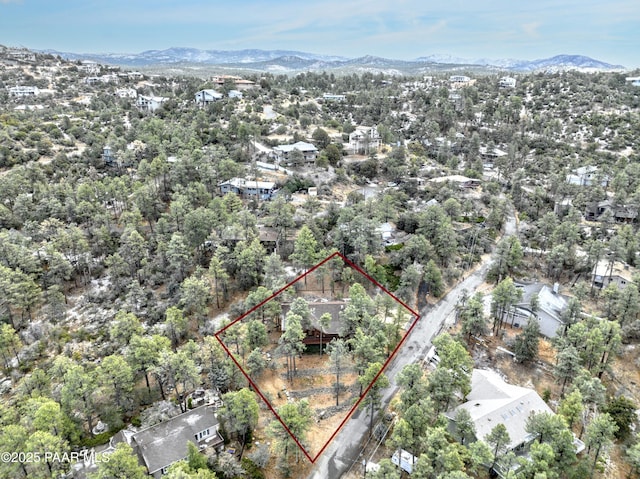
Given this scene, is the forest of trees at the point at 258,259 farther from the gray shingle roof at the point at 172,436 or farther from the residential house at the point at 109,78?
the residential house at the point at 109,78

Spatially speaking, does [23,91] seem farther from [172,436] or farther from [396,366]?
[396,366]

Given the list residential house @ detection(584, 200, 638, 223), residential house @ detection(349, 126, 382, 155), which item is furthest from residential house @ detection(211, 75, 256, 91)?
residential house @ detection(584, 200, 638, 223)

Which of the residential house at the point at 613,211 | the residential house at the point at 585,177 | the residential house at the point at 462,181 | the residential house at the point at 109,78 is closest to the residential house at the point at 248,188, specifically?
the residential house at the point at 462,181

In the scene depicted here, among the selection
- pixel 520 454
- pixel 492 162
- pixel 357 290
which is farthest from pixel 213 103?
pixel 520 454

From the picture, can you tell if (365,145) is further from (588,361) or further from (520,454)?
(520,454)

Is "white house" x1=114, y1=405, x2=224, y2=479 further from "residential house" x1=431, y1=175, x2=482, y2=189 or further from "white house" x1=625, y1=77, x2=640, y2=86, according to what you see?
"white house" x1=625, y1=77, x2=640, y2=86

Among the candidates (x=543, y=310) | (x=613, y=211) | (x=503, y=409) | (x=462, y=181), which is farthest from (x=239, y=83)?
(x=503, y=409)
